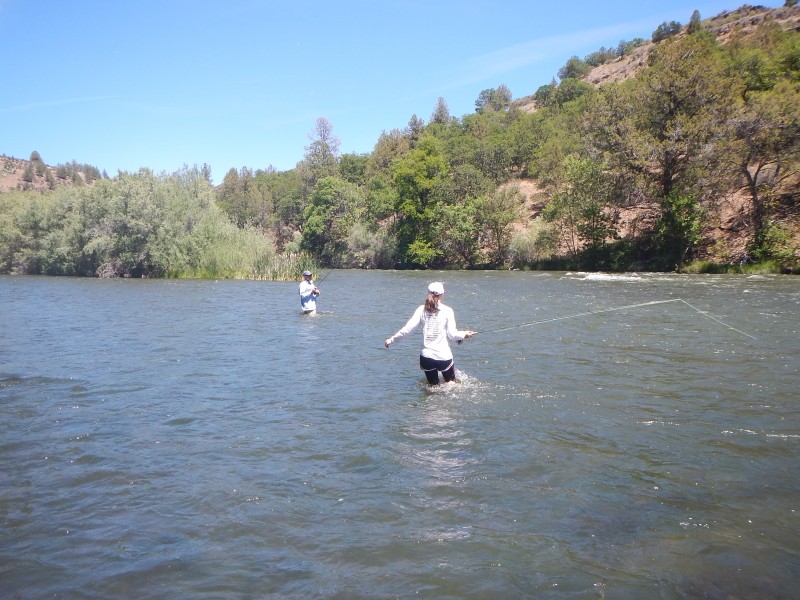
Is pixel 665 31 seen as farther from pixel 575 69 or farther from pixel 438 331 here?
pixel 438 331

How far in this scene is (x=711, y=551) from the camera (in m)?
5.32

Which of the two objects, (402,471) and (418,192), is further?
(418,192)

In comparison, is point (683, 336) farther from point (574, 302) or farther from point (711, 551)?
point (711, 551)

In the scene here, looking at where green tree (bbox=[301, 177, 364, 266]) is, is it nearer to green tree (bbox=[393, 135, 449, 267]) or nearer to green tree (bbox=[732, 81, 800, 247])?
green tree (bbox=[393, 135, 449, 267])

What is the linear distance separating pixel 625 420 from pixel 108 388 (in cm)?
983

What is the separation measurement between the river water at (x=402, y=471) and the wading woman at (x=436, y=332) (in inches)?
23.3

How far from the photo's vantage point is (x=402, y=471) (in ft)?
24.1

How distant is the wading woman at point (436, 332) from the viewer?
10.8m

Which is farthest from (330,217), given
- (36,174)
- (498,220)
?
(36,174)

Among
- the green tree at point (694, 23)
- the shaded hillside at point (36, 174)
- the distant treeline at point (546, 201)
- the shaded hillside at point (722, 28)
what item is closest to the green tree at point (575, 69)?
the shaded hillside at point (722, 28)

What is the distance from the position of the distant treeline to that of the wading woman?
1392 inches

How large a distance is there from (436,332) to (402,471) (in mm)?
3995

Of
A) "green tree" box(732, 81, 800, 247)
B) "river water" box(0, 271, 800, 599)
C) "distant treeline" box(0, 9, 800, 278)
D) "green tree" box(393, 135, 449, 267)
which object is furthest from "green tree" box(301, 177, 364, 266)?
"river water" box(0, 271, 800, 599)

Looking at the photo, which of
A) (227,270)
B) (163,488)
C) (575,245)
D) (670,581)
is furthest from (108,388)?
(575,245)
